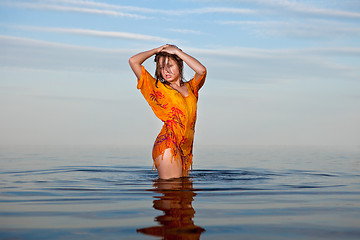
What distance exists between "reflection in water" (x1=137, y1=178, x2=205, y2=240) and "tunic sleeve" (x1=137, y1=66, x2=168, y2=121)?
47.2 inches

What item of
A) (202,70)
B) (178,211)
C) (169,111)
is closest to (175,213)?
(178,211)

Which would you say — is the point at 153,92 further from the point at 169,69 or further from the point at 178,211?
the point at 178,211

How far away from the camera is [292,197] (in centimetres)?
499

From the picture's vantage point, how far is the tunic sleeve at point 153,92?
6633 mm

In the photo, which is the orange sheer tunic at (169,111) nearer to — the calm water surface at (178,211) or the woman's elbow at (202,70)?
the woman's elbow at (202,70)

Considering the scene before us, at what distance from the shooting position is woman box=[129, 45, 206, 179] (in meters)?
6.49

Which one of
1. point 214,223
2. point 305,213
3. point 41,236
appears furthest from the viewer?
point 305,213

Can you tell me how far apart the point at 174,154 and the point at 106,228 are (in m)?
3.33

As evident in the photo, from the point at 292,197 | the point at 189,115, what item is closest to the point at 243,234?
the point at 292,197

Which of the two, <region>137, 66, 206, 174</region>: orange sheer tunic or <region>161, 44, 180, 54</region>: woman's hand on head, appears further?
<region>137, 66, 206, 174</region>: orange sheer tunic

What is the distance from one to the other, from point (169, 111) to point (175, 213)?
308 centimetres

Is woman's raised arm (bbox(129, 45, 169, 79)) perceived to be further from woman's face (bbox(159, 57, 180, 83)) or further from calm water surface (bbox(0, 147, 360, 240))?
calm water surface (bbox(0, 147, 360, 240))

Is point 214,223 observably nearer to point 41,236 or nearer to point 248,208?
point 248,208

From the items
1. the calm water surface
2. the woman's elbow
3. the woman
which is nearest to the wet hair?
the woman
